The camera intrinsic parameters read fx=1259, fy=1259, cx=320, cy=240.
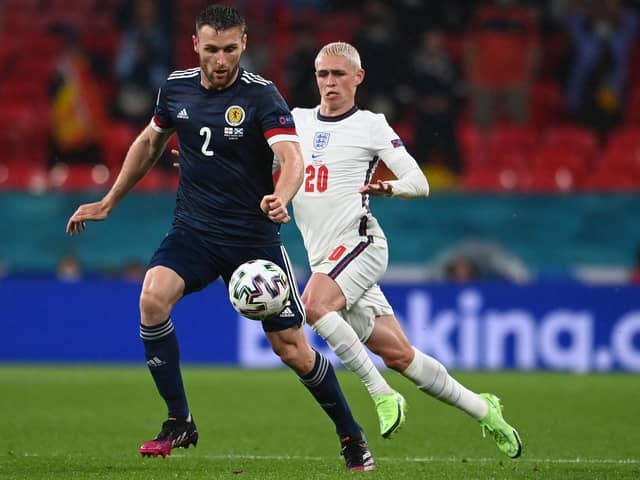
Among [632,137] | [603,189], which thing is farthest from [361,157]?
[632,137]

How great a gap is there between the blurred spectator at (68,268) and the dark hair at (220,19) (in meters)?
9.38

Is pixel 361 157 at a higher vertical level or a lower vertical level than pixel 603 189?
higher

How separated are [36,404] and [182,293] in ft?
15.8

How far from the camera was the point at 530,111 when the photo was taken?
1769 cm

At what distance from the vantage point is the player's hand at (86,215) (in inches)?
270

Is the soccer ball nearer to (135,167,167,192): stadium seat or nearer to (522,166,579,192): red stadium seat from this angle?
(522,166,579,192): red stadium seat

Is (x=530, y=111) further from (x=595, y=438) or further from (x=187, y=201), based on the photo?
(x=187, y=201)

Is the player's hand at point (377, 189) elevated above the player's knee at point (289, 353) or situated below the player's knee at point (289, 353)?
above

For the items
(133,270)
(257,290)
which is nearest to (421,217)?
(133,270)

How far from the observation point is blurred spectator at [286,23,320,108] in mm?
16281

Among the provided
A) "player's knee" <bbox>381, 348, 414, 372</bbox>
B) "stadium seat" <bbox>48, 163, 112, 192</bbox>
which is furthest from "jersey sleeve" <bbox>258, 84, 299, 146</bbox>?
"stadium seat" <bbox>48, 163, 112, 192</bbox>

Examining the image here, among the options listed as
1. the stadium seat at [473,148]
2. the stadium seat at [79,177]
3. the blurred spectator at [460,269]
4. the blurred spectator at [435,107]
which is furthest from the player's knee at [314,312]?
the stadium seat at [473,148]

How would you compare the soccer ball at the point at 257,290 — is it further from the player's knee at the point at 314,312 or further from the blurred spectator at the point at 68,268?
the blurred spectator at the point at 68,268

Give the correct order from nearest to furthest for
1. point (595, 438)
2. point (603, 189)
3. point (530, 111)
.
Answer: point (595, 438)
point (603, 189)
point (530, 111)
